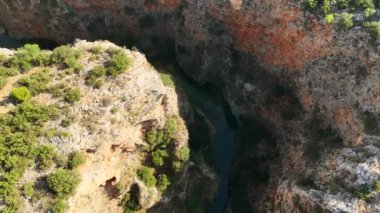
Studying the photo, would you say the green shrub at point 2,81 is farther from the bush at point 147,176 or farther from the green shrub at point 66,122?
the bush at point 147,176

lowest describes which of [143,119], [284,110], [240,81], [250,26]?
[143,119]

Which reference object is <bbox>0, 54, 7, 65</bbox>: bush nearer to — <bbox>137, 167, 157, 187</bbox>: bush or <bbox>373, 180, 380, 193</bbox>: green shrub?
<bbox>137, 167, 157, 187</bbox>: bush

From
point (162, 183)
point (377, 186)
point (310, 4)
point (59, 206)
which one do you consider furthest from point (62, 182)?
point (310, 4)

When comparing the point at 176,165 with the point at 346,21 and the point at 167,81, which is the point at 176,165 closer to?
the point at 167,81

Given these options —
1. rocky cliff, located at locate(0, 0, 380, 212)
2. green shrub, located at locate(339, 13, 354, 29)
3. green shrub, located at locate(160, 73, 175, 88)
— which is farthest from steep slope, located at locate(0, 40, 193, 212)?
green shrub, located at locate(339, 13, 354, 29)

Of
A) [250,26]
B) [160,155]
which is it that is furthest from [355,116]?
[160,155]

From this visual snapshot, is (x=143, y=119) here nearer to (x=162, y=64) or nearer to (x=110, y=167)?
(x=110, y=167)
